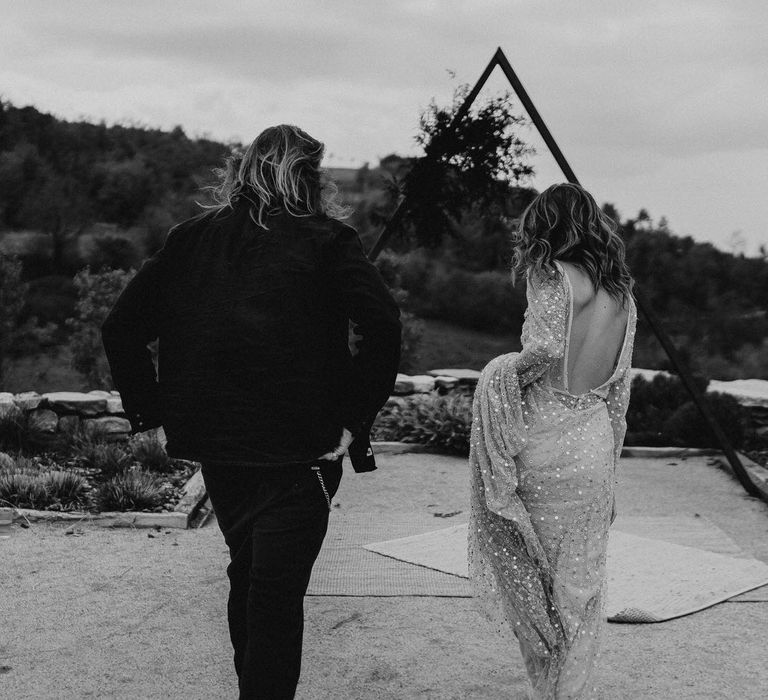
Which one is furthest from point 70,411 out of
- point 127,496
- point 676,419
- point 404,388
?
point 676,419

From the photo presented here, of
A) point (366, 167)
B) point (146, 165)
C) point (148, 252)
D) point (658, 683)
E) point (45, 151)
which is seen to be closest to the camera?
point (658, 683)

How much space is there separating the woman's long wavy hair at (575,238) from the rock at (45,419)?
6425 millimetres

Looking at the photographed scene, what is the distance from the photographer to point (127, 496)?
21.9 feet

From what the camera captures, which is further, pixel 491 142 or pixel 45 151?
pixel 45 151

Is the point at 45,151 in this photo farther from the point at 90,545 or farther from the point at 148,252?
the point at 90,545

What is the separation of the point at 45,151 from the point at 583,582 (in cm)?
3045

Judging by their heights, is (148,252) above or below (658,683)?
above

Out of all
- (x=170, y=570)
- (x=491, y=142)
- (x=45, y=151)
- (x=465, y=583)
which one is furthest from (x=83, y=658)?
(x=45, y=151)

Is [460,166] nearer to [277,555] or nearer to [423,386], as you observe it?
[423,386]

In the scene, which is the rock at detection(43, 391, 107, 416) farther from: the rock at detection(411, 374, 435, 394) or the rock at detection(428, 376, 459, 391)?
the rock at detection(428, 376, 459, 391)

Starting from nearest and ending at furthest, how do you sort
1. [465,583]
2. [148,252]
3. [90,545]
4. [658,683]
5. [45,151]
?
[658,683], [465,583], [90,545], [148,252], [45,151]

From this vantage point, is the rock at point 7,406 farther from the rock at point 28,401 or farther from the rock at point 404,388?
the rock at point 404,388

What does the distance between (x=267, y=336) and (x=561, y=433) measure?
3.87ft

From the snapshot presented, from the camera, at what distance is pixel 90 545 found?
5.76 m
